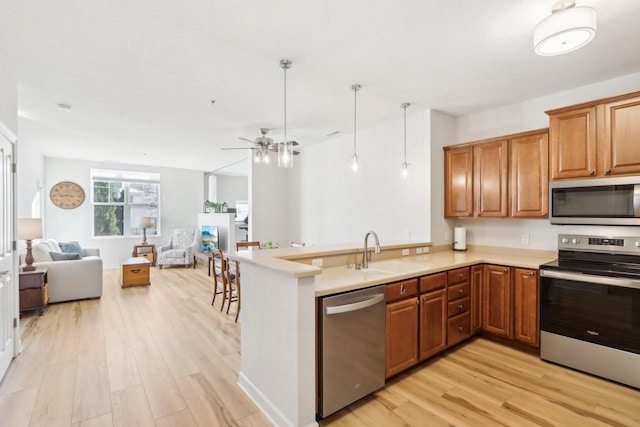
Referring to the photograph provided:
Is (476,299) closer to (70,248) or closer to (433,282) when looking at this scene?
(433,282)

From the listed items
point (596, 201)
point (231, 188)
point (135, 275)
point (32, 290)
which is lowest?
point (135, 275)

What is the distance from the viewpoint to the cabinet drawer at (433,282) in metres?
2.68

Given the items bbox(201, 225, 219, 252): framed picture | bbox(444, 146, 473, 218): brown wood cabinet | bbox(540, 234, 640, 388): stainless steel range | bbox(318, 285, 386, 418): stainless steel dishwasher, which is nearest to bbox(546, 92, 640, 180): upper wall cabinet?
bbox(540, 234, 640, 388): stainless steel range

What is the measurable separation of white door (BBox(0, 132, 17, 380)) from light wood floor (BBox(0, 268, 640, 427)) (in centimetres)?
23

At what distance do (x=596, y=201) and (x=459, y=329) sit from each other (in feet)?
5.62

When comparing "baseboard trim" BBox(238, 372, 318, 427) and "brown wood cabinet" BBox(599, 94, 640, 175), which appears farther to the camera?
"brown wood cabinet" BBox(599, 94, 640, 175)

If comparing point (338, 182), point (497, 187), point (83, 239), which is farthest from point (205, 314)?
point (83, 239)

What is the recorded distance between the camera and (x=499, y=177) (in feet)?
11.5

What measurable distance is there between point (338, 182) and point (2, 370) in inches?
176

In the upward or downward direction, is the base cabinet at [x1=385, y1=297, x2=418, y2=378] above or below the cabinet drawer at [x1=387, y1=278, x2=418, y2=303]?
below

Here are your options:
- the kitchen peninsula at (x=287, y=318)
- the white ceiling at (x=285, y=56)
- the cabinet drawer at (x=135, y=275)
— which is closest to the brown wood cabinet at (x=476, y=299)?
the kitchen peninsula at (x=287, y=318)

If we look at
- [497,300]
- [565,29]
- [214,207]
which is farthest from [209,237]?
[565,29]

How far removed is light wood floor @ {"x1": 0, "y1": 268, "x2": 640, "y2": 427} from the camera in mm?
2074

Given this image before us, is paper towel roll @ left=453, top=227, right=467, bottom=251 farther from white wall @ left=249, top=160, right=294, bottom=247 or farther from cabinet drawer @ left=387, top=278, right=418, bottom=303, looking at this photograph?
white wall @ left=249, top=160, right=294, bottom=247
